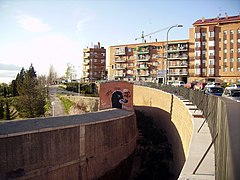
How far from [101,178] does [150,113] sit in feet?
61.3

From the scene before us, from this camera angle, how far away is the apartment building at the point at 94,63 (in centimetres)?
9588

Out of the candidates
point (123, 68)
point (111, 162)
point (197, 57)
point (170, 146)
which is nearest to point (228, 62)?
point (197, 57)

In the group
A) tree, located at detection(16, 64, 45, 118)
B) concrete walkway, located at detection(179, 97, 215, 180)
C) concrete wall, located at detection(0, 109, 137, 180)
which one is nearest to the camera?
concrete walkway, located at detection(179, 97, 215, 180)

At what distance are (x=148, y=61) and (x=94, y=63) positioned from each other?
2822cm

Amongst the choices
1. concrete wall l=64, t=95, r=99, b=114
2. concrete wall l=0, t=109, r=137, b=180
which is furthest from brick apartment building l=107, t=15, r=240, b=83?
concrete wall l=0, t=109, r=137, b=180

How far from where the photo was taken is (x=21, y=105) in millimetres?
40750

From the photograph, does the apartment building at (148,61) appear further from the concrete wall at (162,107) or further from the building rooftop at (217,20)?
the concrete wall at (162,107)

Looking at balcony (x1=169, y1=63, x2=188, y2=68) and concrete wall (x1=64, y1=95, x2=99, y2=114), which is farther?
balcony (x1=169, y1=63, x2=188, y2=68)

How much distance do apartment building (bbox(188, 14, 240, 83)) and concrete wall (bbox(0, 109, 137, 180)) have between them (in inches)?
1814

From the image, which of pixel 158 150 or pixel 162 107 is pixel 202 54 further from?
pixel 158 150

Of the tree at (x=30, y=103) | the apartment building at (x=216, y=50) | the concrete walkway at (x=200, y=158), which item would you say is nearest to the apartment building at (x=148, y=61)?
the apartment building at (x=216, y=50)

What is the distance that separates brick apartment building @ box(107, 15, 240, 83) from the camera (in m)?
60.1

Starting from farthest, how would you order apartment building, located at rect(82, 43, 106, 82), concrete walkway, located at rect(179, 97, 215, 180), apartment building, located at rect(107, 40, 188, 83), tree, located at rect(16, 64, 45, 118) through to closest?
apartment building, located at rect(82, 43, 106, 82) < apartment building, located at rect(107, 40, 188, 83) < tree, located at rect(16, 64, 45, 118) < concrete walkway, located at rect(179, 97, 215, 180)

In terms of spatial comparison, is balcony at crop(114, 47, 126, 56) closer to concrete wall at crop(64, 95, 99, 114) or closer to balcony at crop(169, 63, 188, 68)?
balcony at crop(169, 63, 188, 68)
